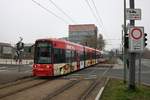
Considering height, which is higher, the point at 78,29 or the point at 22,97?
the point at 78,29

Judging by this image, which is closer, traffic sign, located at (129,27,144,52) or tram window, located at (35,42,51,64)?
traffic sign, located at (129,27,144,52)

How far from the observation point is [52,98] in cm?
1552

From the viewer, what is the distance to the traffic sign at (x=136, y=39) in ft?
57.6

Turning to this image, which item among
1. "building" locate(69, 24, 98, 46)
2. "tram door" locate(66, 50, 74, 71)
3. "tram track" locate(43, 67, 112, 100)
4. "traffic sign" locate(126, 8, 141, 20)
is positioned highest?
"building" locate(69, 24, 98, 46)

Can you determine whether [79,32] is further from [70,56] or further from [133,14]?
[133,14]

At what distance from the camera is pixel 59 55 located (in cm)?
2939

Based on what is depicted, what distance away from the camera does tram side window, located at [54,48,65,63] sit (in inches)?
1121

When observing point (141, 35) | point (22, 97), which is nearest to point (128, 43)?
point (141, 35)

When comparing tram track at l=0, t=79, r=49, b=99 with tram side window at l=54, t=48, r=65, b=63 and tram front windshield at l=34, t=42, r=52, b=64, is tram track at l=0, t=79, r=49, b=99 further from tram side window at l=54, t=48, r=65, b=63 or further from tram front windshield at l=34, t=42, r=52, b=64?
tram side window at l=54, t=48, r=65, b=63

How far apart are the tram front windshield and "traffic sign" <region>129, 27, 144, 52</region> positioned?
1107 cm

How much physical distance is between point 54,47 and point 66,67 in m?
4.02

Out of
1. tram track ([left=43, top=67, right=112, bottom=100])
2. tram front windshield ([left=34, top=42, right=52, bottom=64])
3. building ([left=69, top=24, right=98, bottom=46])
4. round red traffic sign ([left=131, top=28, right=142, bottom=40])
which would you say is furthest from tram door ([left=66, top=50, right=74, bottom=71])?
building ([left=69, top=24, right=98, bottom=46])

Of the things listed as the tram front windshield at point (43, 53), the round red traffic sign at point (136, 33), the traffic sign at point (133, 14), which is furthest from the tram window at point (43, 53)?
the round red traffic sign at point (136, 33)

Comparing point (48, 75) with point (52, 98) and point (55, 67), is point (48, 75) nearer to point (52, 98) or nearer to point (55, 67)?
point (55, 67)
